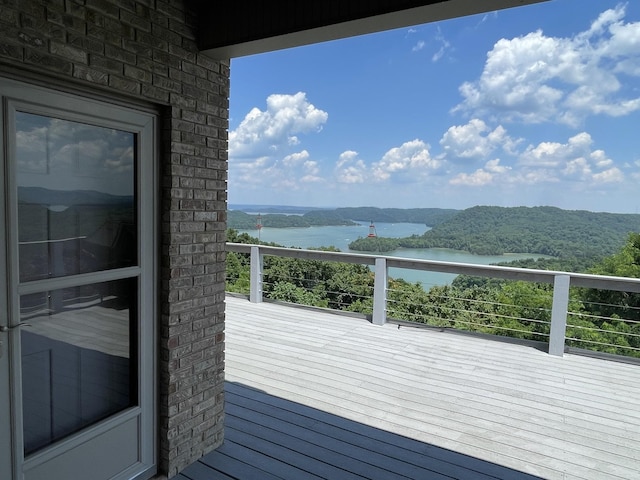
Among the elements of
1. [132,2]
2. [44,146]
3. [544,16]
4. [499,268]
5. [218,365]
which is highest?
[544,16]

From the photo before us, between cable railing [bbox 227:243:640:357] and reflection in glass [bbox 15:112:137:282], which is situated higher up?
reflection in glass [bbox 15:112:137:282]

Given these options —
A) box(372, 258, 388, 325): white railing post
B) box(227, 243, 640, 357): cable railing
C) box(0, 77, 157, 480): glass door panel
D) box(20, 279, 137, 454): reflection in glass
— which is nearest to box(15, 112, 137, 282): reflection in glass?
box(0, 77, 157, 480): glass door panel

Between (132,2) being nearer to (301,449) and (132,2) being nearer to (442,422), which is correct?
(301,449)

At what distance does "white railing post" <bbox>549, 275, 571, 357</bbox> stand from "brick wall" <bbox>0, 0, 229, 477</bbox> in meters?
3.37

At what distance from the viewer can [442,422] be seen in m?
2.99

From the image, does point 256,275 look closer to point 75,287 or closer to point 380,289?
point 380,289

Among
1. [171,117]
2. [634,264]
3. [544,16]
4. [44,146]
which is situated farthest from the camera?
[544,16]

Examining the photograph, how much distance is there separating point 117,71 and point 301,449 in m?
2.27

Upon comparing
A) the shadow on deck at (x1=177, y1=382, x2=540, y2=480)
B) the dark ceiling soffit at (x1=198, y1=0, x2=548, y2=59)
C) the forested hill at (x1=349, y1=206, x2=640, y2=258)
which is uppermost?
the dark ceiling soffit at (x1=198, y1=0, x2=548, y2=59)

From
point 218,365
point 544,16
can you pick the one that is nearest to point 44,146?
point 218,365

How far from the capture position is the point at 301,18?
6.16 ft

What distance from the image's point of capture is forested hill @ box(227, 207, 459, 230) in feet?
27.2

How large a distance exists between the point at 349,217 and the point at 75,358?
348 inches

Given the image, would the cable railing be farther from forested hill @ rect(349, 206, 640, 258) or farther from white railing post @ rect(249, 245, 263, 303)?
forested hill @ rect(349, 206, 640, 258)
